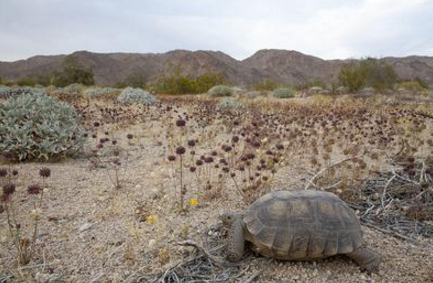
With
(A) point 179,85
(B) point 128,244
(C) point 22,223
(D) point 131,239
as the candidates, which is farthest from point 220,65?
(B) point 128,244

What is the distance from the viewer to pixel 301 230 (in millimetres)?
2699

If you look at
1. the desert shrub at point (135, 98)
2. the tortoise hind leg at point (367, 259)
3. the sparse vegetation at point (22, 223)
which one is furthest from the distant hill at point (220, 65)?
the tortoise hind leg at point (367, 259)

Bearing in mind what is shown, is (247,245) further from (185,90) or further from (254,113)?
(185,90)

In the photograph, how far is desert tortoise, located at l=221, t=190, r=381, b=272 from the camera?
2.69 m

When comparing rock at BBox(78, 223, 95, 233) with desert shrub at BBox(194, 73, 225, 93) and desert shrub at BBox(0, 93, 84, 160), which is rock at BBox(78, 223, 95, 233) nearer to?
desert shrub at BBox(0, 93, 84, 160)

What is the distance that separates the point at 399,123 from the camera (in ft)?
28.8

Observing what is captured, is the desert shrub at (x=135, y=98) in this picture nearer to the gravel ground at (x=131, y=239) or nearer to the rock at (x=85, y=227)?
the gravel ground at (x=131, y=239)

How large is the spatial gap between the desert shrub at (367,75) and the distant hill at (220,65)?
47.4 m

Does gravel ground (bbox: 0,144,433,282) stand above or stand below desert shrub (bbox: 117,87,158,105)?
below

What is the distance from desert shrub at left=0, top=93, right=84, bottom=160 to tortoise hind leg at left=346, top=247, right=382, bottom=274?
482cm

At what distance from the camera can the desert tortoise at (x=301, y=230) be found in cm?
269

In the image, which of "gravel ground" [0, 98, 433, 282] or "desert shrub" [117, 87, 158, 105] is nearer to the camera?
"gravel ground" [0, 98, 433, 282]

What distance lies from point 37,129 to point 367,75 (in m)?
21.5

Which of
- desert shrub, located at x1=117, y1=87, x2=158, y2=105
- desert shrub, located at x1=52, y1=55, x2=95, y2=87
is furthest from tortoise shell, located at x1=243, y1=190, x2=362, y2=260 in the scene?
desert shrub, located at x1=52, y1=55, x2=95, y2=87
